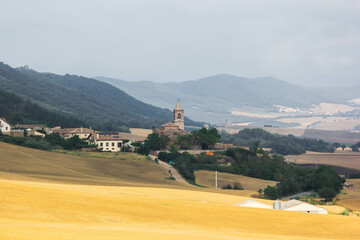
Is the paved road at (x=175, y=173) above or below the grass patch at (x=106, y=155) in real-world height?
below

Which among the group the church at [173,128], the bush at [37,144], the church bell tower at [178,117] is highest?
the church bell tower at [178,117]

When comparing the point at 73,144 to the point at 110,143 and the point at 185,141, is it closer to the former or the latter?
the point at 110,143

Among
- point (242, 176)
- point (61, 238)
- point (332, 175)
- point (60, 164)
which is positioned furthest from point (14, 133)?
point (61, 238)

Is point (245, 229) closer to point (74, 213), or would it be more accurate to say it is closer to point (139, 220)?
point (139, 220)

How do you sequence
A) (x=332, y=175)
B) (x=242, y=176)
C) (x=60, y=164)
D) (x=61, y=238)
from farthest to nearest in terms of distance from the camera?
(x=242, y=176), (x=332, y=175), (x=60, y=164), (x=61, y=238)

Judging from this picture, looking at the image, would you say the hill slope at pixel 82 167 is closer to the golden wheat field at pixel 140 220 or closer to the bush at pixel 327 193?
the bush at pixel 327 193

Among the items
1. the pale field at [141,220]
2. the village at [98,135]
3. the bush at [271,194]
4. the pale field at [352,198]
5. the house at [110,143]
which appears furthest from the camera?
the house at [110,143]

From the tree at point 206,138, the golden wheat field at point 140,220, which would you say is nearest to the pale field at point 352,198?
the golden wheat field at point 140,220

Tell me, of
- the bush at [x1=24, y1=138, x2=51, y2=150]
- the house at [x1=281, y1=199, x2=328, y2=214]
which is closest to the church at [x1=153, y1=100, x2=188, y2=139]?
the bush at [x1=24, y1=138, x2=51, y2=150]

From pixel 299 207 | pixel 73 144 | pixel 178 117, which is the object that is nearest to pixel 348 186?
pixel 73 144

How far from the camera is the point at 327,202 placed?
85750 millimetres

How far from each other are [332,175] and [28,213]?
82639mm

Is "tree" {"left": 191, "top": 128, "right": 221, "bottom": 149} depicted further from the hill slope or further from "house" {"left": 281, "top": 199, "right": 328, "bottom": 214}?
"house" {"left": 281, "top": 199, "right": 328, "bottom": 214}

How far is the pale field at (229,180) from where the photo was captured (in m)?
108
